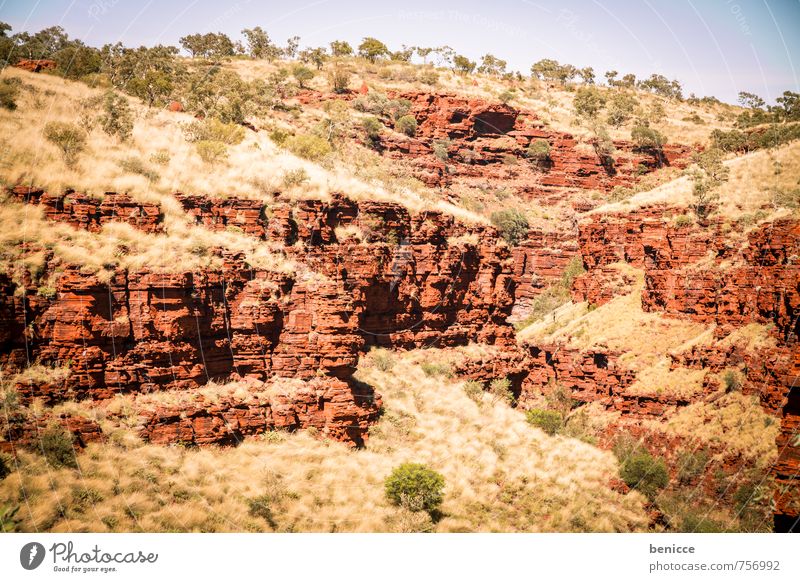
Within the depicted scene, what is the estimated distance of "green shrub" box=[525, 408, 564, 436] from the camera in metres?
42.6

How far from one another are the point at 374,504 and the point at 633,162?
83199 mm

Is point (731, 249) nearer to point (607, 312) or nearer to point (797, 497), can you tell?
point (607, 312)

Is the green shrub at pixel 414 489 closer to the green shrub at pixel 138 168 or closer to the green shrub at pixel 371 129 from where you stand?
the green shrub at pixel 138 168

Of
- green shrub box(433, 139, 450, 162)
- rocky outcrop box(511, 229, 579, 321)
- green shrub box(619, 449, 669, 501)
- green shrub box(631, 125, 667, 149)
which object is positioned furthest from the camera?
green shrub box(631, 125, 667, 149)

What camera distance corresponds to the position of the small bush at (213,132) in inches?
1662

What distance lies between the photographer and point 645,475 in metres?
38.8

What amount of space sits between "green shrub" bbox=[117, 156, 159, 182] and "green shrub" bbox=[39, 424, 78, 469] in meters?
13.6

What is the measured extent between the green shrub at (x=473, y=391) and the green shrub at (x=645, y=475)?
26.8ft

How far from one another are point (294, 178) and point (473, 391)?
1501 centimetres

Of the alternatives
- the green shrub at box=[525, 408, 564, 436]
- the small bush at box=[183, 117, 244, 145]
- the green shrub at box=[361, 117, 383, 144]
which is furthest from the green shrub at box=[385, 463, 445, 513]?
the green shrub at box=[361, 117, 383, 144]

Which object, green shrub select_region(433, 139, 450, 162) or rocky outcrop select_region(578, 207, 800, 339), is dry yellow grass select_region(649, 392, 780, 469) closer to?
rocky outcrop select_region(578, 207, 800, 339)

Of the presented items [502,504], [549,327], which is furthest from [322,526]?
[549,327]

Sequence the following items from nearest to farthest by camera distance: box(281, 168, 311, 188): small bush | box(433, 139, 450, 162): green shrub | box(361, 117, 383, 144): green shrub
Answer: box(281, 168, 311, 188): small bush, box(361, 117, 383, 144): green shrub, box(433, 139, 450, 162): green shrub

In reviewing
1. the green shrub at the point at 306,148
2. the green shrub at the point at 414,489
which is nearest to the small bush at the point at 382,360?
the green shrub at the point at 414,489
